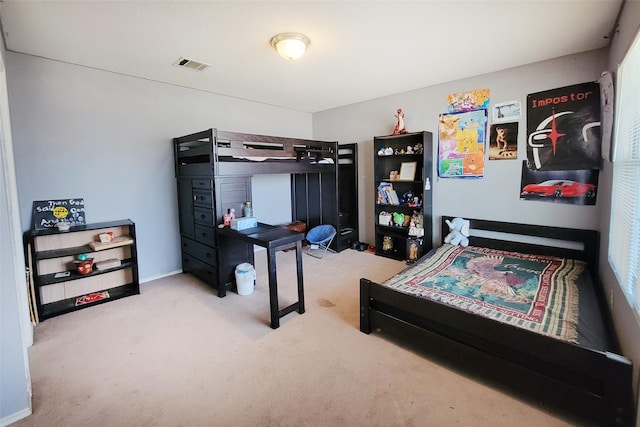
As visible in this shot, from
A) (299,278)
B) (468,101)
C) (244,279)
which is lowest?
(244,279)

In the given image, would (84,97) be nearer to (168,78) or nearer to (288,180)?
(168,78)

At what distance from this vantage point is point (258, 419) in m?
1.57

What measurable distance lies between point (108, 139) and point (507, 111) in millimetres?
4465

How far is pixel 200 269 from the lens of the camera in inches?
135

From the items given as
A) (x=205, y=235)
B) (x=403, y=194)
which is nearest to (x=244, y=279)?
(x=205, y=235)

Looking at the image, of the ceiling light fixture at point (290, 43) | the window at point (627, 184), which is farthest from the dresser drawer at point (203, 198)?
the window at point (627, 184)

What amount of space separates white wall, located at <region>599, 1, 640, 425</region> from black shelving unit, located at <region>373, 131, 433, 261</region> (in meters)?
1.71

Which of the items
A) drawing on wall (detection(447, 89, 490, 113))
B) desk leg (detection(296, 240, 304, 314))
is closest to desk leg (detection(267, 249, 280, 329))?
desk leg (detection(296, 240, 304, 314))

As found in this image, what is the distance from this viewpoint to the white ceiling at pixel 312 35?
78.8 inches

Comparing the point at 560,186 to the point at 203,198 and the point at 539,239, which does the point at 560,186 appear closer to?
the point at 539,239

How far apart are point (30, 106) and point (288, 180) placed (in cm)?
328

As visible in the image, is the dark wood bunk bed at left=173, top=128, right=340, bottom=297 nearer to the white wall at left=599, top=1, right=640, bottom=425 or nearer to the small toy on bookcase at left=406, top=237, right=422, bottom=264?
the small toy on bookcase at left=406, top=237, right=422, bottom=264

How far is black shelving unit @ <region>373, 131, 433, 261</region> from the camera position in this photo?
12.7ft

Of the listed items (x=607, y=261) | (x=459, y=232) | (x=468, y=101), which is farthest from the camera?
(x=459, y=232)
